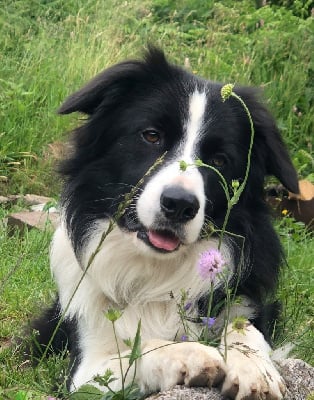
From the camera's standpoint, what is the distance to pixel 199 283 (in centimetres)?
331

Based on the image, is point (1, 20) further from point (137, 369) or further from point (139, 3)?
point (137, 369)

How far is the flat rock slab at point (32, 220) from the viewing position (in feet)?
16.7

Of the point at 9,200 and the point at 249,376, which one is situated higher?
the point at 249,376

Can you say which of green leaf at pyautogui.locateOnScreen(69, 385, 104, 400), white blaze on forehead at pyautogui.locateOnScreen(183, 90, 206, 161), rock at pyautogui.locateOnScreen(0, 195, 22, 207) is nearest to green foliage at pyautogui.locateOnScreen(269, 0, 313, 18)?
rock at pyautogui.locateOnScreen(0, 195, 22, 207)

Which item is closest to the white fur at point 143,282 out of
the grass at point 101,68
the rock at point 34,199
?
the grass at point 101,68

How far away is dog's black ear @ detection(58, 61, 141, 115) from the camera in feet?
10.8

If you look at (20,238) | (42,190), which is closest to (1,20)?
(42,190)

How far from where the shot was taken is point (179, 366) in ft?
8.08

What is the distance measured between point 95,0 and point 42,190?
15.4 ft

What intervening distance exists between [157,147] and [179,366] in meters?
1.01

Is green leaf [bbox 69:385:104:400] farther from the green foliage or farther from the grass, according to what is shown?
the green foliage

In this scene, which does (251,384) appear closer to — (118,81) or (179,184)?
(179,184)

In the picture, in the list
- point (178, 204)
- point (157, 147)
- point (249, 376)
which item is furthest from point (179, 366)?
point (157, 147)

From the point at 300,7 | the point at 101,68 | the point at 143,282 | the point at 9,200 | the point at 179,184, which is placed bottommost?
the point at 9,200
